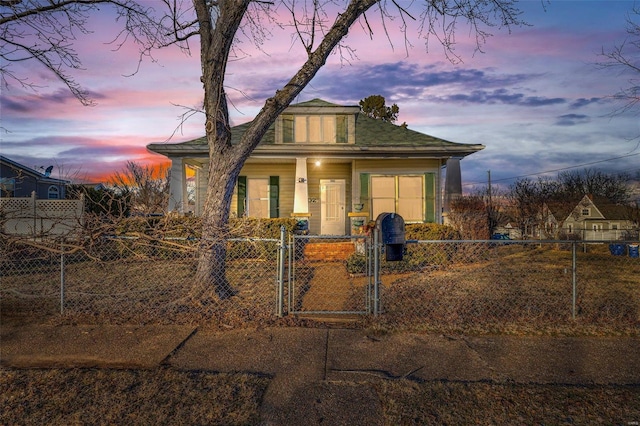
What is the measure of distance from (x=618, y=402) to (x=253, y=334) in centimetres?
378

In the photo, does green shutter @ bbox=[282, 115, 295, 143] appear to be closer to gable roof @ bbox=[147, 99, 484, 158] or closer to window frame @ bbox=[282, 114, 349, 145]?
window frame @ bbox=[282, 114, 349, 145]

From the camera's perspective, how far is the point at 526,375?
13.5 ft

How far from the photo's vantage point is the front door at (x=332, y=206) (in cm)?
1656

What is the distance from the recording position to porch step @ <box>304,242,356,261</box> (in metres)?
12.8

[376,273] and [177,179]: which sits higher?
[177,179]

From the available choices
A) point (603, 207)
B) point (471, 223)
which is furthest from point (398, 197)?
point (603, 207)

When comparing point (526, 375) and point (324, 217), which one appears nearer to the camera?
point (526, 375)

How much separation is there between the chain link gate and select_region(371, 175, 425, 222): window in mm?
2747

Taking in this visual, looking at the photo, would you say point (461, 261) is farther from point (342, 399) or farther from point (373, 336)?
point (342, 399)

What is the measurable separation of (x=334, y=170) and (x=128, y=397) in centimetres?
1360

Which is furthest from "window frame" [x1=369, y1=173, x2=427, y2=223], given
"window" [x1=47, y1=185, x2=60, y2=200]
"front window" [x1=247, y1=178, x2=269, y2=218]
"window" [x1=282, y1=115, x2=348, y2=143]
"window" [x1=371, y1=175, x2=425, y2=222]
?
"window" [x1=47, y1=185, x2=60, y2=200]

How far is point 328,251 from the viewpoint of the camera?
13062mm

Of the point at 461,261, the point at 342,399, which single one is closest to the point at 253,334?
the point at 342,399

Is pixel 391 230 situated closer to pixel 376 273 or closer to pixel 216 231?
pixel 376 273
